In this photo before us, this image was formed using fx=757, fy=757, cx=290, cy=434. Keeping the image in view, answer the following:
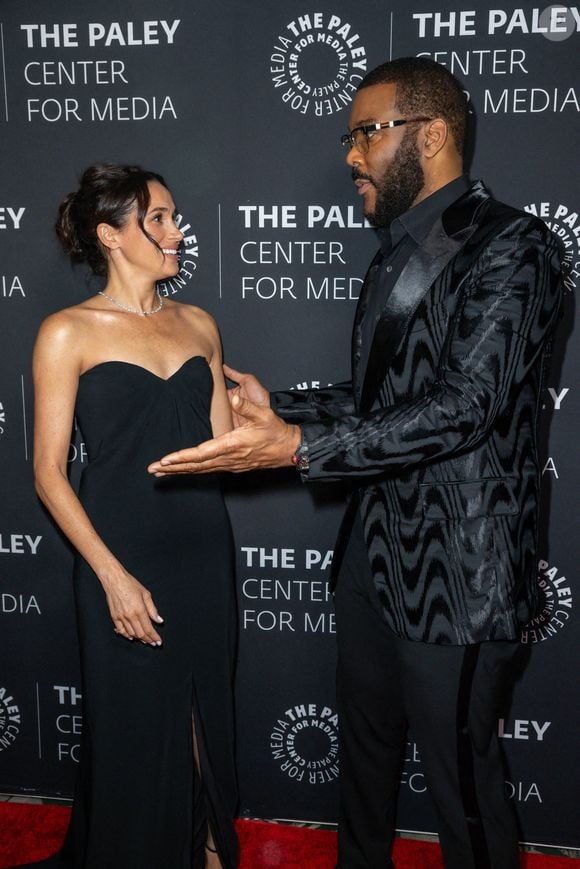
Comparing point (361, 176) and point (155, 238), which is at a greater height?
point (361, 176)

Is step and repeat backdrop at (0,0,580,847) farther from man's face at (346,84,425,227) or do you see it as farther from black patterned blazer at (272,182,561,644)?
black patterned blazer at (272,182,561,644)

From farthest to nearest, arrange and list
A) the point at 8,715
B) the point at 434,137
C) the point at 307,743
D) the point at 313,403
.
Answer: the point at 8,715
the point at 307,743
the point at 313,403
the point at 434,137

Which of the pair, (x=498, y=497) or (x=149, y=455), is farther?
(x=149, y=455)

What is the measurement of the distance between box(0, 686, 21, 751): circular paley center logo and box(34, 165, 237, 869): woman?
0.63 metres

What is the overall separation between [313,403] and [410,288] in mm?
549

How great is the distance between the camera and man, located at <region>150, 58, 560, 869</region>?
4.92ft

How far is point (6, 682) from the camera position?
2648 mm

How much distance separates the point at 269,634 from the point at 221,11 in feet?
6.37

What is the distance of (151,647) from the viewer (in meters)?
1.98

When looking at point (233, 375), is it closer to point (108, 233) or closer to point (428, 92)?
point (108, 233)

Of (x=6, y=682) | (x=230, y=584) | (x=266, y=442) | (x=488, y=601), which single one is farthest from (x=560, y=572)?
(x=6, y=682)

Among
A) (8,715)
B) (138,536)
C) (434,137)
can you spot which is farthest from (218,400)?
(8,715)

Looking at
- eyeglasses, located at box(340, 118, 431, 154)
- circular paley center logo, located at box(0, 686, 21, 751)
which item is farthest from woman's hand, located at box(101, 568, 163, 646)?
eyeglasses, located at box(340, 118, 431, 154)

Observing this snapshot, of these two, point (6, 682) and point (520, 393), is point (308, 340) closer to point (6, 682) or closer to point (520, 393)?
point (520, 393)
